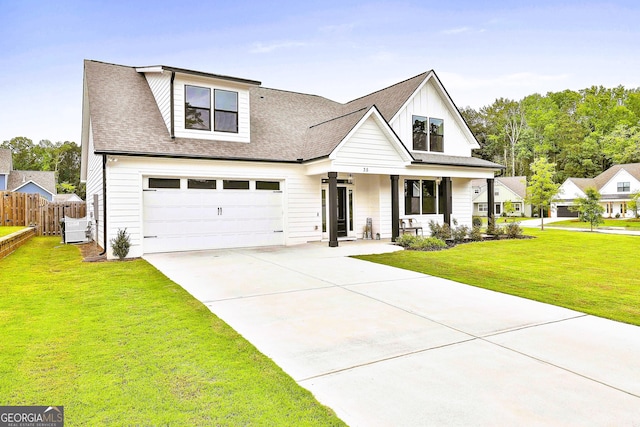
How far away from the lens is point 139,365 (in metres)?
3.67

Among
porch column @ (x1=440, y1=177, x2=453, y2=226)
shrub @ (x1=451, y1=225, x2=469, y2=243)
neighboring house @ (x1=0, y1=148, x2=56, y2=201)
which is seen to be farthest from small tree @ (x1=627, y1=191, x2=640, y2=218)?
neighboring house @ (x1=0, y1=148, x2=56, y2=201)

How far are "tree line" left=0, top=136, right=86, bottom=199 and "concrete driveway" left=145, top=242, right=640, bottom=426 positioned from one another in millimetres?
61349

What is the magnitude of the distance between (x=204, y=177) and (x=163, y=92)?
12.2ft

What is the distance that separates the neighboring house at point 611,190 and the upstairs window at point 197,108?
42.0m

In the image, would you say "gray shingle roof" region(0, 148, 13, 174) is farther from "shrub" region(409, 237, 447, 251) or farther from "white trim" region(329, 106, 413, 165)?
"shrub" region(409, 237, 447, 251)

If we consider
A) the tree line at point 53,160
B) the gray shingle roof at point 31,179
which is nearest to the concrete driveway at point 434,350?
the gray shingle roof at point 31,179

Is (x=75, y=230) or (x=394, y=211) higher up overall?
(x=394, y=211)

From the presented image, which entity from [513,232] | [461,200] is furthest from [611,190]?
[461,200]

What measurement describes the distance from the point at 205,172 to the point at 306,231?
4.37m

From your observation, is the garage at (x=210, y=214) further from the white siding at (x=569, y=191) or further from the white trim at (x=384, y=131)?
the white siding at (x=569, y=191)

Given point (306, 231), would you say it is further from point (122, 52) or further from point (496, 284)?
point (122, 52)

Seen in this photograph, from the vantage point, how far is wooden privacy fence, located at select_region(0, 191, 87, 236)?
57.6 feet

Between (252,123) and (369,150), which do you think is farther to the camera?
(252,123)

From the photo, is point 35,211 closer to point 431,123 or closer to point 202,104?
point 202,104
